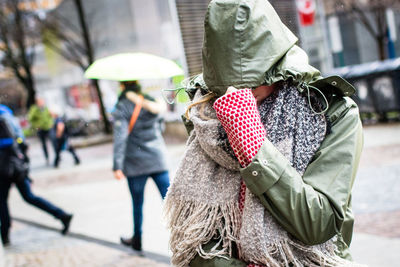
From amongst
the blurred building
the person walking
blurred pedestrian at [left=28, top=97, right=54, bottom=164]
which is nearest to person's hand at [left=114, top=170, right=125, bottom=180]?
the blurred building

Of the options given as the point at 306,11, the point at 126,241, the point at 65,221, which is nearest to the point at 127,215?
the point at 65,221

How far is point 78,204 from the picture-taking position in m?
8.48

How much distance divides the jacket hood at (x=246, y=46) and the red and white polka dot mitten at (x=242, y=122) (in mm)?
57

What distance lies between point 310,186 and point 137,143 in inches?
141

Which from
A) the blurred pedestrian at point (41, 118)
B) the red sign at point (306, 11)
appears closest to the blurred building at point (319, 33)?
the red sign at point (306, 11)

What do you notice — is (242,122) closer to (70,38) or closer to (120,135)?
(120,135)

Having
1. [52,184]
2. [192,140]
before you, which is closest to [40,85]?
[52,184]

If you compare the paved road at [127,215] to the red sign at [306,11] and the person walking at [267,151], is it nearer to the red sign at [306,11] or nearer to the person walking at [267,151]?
the person walking at [267,151]

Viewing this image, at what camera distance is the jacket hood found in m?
1.53

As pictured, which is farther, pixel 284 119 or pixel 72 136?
pixel 72 136

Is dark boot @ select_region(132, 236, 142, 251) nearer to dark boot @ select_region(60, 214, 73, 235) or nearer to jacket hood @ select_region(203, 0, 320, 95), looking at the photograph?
dark boot @ select_region(60, 214, 73, 235)

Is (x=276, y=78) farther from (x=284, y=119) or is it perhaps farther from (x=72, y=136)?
(x=72, y=136)

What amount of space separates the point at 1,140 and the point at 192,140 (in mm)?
4988

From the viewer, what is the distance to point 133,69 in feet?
14.8
